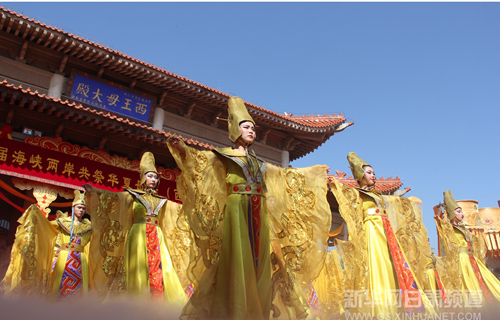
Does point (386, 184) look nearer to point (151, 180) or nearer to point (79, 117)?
point (79, 117)

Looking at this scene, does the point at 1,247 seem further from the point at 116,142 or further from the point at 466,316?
the point at 466,316

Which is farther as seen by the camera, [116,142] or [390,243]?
[116,142]

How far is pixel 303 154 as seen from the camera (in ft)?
45.0

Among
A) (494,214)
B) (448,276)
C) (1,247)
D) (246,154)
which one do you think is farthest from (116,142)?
(494,214)

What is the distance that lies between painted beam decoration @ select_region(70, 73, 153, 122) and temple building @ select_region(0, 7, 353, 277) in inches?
1.0

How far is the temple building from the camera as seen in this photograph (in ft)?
25.1

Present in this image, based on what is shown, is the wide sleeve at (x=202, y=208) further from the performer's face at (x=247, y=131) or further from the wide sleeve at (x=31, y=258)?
the wide sleeve at (x=31, y=258)

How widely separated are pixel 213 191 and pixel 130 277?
5.15 feet

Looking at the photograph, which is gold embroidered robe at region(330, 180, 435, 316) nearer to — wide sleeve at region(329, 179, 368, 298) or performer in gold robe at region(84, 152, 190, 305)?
wide sleeve at region(329, 179, 368, 298)

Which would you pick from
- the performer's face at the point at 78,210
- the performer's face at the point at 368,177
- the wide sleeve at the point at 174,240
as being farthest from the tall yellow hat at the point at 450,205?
the performer's face at the point at 78,210

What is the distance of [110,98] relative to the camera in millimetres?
10000

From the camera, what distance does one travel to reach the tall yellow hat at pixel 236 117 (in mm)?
3150

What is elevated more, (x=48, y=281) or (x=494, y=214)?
(x=494, y=214)

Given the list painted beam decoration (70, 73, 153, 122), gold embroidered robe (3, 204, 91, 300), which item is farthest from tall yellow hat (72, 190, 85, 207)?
painted beam decoration (70, 73, 153, 122)
